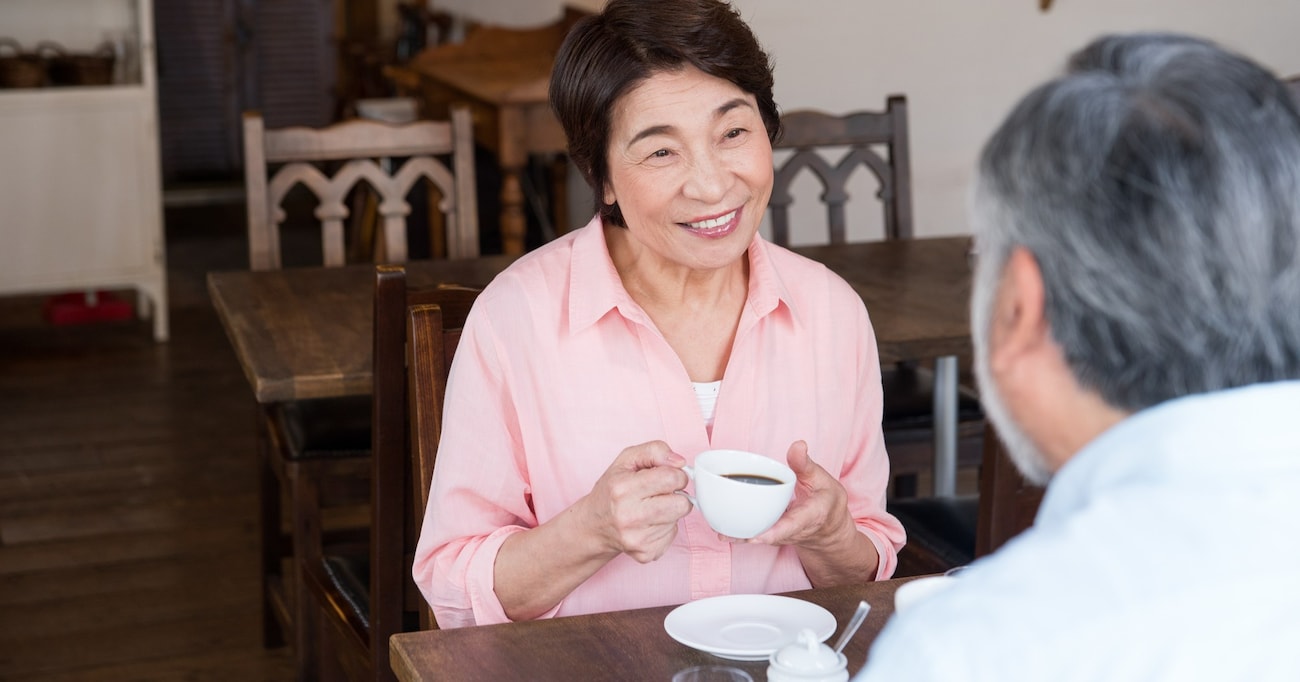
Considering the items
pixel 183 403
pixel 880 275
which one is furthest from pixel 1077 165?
pixel 183 403

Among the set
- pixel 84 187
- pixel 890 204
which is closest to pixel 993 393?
pixel 890 204

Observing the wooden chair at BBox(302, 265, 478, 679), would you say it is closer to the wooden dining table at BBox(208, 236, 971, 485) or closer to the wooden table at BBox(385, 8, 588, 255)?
the wooden dining table at BBox(208, 236, 971, 485)

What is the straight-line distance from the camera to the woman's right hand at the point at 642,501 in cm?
129

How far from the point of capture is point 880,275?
2.69 metres

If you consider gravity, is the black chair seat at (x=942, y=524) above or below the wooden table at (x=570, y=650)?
below

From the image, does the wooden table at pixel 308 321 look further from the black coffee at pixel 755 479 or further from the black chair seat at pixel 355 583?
the black coffee at pixel 755 479

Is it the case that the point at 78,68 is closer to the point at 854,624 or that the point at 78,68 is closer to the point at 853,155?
the point at 853,155

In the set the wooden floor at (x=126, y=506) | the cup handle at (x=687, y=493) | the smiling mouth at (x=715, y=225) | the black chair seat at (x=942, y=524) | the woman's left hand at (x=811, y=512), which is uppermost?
the smiling mouth at (x=715, y=225)

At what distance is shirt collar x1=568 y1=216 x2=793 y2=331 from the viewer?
1522 millimetres

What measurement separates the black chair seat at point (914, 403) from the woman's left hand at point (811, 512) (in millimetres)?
1250

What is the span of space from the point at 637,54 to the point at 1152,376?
2.77 feet

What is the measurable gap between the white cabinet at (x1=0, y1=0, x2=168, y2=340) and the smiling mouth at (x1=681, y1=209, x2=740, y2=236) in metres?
3.88

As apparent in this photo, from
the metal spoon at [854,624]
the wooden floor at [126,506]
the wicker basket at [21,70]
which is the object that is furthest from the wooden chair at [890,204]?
the wicker basket at [21,70]

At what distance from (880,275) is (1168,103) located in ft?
6.38
